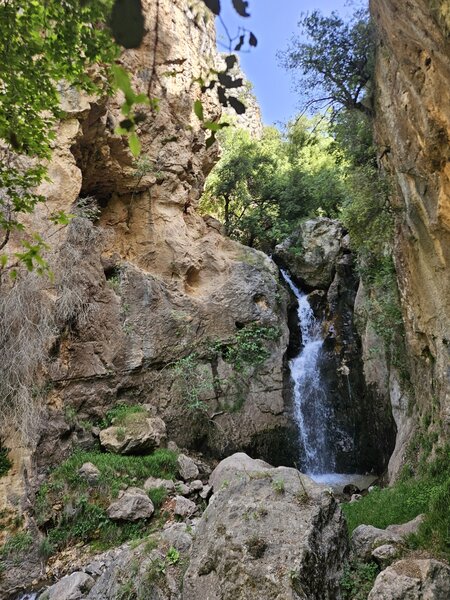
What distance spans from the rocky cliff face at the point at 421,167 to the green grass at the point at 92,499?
234 inches

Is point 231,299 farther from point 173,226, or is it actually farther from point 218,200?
point 218,200

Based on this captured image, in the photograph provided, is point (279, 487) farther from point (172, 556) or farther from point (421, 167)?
point (421, 167)

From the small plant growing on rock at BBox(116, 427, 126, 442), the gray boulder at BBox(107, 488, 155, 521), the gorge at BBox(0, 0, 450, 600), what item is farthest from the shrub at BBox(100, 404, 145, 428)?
the gray boulder at BBox(107, 488, 155, 521)

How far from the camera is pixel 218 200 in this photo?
2008cm

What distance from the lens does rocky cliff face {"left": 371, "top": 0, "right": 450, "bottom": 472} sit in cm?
500

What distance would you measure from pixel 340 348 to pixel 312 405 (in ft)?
7.65

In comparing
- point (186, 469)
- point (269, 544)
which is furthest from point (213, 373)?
point (269, 544)

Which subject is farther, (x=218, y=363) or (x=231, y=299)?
(x=231, y=299)

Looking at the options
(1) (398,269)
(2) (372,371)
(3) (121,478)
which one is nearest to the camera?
(3) (121,478)

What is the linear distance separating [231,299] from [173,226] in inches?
121

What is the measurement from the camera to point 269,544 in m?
4.18

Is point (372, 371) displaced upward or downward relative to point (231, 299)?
downward

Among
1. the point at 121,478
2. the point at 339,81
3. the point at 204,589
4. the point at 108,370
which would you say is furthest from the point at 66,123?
the point at 204,589

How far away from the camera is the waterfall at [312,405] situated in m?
13.2
